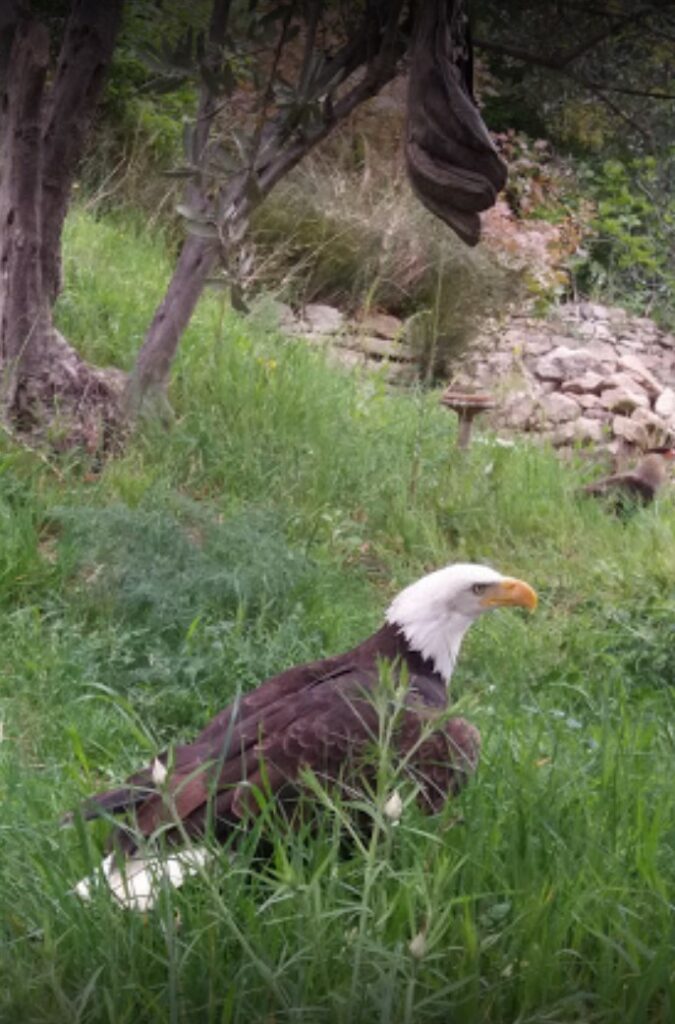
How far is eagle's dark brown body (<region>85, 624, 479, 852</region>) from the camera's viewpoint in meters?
3.30

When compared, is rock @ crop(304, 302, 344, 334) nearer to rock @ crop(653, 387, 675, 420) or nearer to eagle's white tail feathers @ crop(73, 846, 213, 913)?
rock @ crop(653, 387, 675, 420)

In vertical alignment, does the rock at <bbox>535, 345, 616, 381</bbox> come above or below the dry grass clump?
below

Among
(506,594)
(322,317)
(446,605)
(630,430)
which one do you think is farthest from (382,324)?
(446,605)

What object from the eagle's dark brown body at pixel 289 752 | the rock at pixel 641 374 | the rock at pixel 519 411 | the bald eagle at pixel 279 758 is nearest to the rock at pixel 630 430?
the rock at pixel 519 411

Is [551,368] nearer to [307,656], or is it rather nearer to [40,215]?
[40,215]

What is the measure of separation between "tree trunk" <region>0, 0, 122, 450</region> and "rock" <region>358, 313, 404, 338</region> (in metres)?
4.88

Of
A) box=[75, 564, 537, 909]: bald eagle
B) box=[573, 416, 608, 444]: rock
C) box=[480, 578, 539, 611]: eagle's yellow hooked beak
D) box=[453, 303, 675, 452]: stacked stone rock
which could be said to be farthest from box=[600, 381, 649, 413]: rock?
box=[75, 564, 537, 909]: bald eagle

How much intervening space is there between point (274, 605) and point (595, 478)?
3.55 m

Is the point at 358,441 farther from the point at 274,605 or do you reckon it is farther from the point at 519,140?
the point at 519,140

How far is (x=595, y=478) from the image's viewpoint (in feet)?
29.7

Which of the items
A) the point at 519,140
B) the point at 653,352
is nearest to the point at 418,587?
the point at 519,140

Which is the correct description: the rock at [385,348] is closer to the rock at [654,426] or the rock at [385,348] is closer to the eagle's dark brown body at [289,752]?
the rock at [654,426]

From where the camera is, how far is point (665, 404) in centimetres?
1243

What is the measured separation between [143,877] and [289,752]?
21.9 inches
